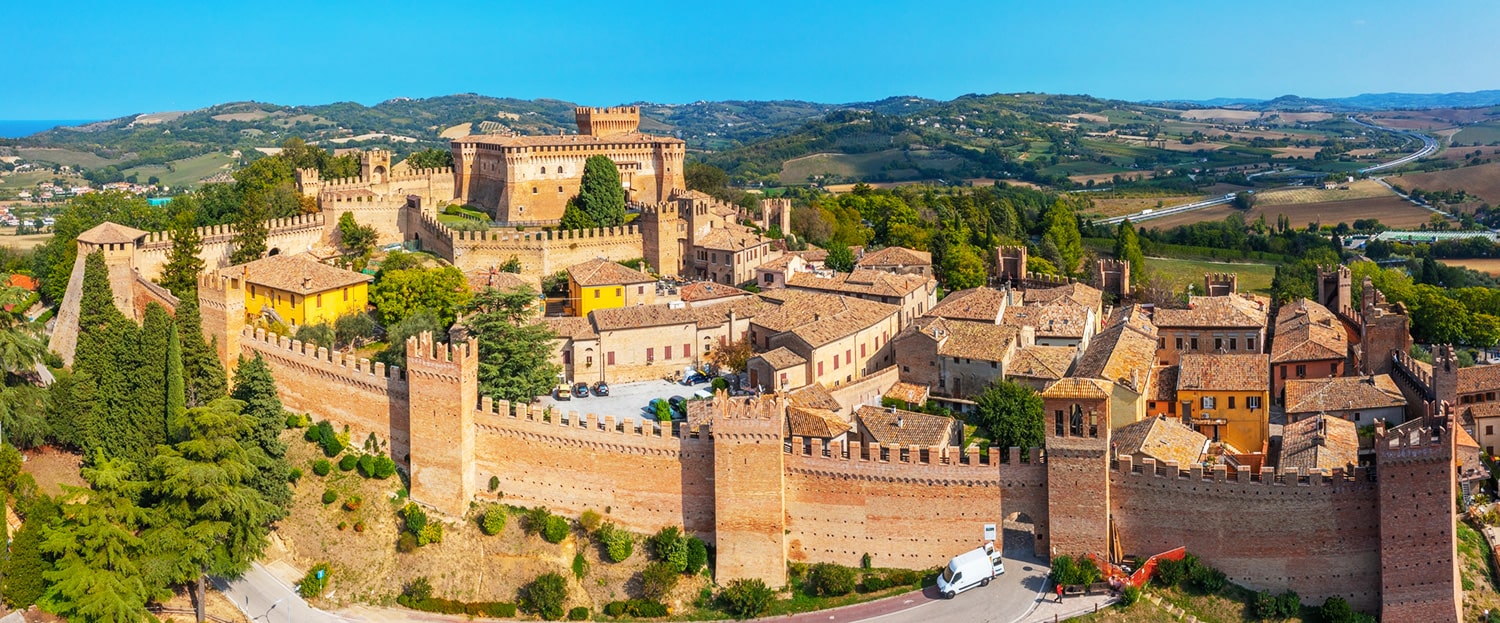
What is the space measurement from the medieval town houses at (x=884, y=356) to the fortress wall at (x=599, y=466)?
171 mm

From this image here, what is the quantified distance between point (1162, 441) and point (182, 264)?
28969 millimetres

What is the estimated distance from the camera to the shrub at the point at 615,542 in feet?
103

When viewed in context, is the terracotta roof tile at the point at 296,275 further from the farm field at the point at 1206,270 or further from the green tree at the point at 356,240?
the farm field at the point at 1206,270

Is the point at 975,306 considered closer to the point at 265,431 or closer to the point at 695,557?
the point at 695,557

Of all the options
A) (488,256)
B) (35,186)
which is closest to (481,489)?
(488,256)

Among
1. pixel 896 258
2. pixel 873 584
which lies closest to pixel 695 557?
pixel 873 584

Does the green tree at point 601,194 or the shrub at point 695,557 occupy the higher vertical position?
the green tree at point 601,194

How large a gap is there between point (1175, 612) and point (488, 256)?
27434 mm

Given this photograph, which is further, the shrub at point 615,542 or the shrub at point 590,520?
the shrub at point 590,520

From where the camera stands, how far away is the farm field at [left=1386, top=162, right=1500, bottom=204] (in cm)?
11144

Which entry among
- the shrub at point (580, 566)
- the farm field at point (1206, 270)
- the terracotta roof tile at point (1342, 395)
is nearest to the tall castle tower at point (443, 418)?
the shrub at point (580, 566)

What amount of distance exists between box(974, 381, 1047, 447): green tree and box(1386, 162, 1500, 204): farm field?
87.4m

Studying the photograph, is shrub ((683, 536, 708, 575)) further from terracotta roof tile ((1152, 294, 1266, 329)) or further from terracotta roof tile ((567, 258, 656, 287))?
terracotta roof tile ((1152, 294, 1266, 329))

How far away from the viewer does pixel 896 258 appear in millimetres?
51750
